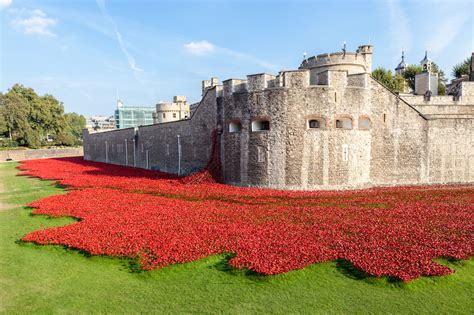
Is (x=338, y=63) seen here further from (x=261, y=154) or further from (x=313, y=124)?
(x=261, y=154)

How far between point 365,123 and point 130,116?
375ft

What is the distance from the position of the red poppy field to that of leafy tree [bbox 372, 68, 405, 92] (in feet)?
97.7

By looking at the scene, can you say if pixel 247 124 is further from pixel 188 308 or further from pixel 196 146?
pixel 188 308

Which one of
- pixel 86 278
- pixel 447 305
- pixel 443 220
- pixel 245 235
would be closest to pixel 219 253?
pixel 245 235

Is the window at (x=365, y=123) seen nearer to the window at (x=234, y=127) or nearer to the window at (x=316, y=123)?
the window at (x=316, y=123)

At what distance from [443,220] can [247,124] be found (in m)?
12.3

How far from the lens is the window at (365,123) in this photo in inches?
790

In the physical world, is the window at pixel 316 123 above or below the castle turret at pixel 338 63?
below

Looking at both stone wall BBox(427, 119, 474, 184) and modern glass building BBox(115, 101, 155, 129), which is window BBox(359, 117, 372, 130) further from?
modern glass building BBox(115, 101, 155, 129)

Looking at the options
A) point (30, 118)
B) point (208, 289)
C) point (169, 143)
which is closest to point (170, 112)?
point (169, 143)

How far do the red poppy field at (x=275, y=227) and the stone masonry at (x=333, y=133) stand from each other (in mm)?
1902

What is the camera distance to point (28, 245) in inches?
422

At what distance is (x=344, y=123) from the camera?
20.1m

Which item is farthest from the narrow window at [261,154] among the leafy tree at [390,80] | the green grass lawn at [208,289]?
the leafy tree at [390,80]
